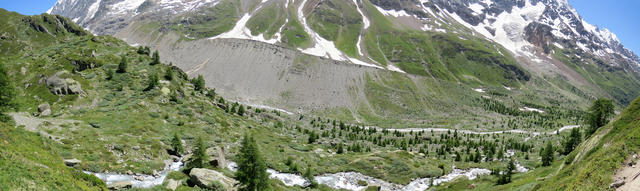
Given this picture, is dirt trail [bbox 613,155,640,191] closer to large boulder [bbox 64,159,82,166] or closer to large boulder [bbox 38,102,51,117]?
large boulder [bbox 64,159,82,166]

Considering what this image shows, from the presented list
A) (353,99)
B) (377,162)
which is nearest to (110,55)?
(377,162)

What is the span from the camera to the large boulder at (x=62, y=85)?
163ft

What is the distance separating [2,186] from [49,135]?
845 inches

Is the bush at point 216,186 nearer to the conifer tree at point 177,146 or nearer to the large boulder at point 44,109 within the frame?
the conifer tree at point 177,146

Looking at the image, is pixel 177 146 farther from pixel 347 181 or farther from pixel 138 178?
pixel 347 181

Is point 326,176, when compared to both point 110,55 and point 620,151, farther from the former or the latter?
point 110,55

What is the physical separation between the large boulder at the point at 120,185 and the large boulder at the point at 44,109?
26552mm

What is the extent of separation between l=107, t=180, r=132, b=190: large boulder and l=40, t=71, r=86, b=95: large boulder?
107 feet

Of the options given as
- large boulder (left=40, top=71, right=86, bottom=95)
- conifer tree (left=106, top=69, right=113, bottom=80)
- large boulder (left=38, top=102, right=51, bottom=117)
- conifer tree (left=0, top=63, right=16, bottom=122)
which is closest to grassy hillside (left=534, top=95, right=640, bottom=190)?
conifer tree (left=0, top=63, right=16, bottom=122)

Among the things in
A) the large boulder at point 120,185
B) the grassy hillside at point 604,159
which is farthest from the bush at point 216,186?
the grassy hillside at point 604,159

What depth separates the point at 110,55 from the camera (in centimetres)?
7369

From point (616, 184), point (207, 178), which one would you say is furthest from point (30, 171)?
point (616, 184)

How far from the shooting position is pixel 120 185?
27141 millimetres

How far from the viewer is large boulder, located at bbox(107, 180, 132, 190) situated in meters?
26.4
